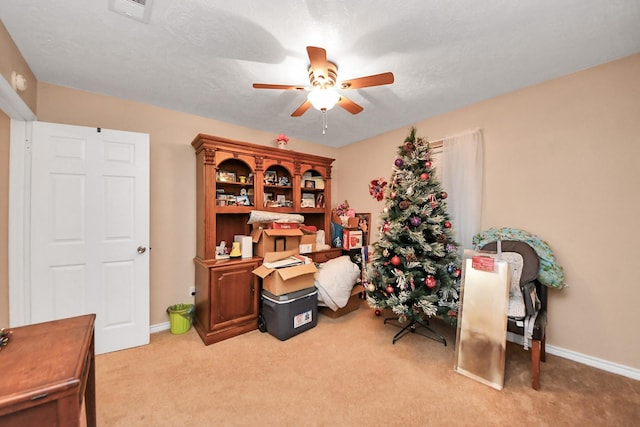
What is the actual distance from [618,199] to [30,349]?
3.66 metres

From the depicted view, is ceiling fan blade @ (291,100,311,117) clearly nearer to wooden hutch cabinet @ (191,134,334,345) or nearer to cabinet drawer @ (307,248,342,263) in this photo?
wooden hutch cabinet @ (191,134,334,345)

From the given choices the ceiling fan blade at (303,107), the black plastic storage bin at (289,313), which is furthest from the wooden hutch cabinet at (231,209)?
the ceiling fan blade at (303,107)

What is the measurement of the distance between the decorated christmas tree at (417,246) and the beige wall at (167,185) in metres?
2.29

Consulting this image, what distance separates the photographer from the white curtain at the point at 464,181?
254 cm

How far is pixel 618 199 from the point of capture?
187cm

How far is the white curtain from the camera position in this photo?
2.54m

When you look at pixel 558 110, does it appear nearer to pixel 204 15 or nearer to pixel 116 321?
pixel 204 15

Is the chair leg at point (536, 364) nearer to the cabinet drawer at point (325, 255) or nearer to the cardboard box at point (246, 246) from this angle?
the cabinet drawer at point (325, 255)

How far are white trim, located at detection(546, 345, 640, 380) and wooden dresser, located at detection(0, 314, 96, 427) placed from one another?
129 inches

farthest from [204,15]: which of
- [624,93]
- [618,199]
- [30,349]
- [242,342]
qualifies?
[618,199]

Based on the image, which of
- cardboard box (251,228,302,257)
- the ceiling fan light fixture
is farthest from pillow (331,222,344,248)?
the ceiling fan light fixture

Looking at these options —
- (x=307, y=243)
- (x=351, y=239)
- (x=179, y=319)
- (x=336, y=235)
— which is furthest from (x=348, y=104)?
(x=179, y=319)

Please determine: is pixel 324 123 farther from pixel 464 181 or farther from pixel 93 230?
pixel 93 230

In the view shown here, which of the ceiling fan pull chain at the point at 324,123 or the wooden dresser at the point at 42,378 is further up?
the ceiling fan pull chain at the point at 324,123
